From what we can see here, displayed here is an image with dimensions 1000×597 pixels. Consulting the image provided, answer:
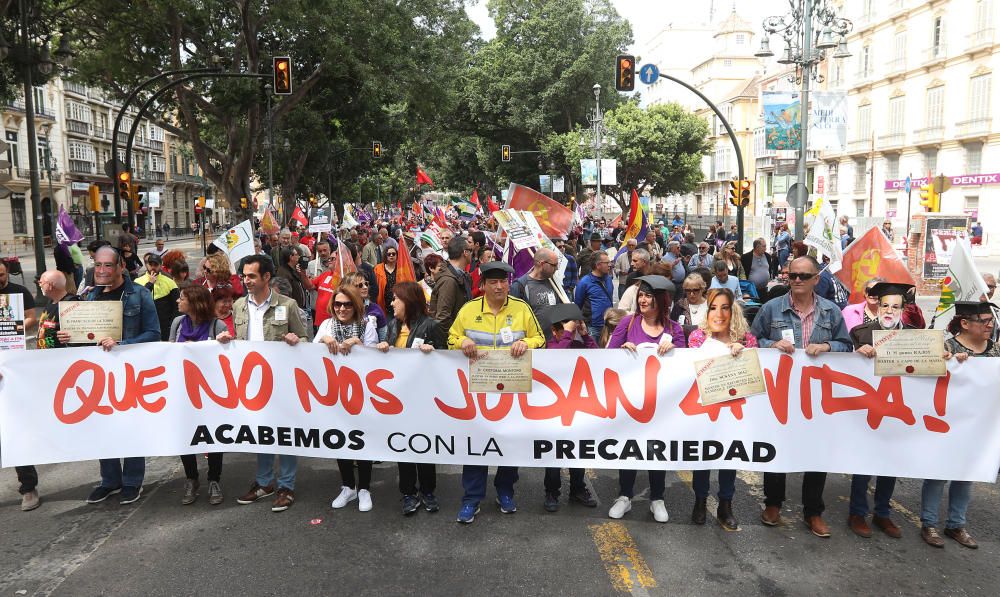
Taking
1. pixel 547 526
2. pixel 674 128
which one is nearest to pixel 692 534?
pixel 547 526

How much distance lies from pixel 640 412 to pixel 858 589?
157 cm

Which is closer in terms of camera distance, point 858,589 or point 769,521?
point 858,589

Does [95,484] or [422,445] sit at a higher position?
[422,445]

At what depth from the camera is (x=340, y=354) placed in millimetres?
5242

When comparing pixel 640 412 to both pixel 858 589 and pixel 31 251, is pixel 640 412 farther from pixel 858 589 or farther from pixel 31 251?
pixel 31 251

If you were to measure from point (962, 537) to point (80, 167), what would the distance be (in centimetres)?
6223

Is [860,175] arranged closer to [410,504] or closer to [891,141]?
[891,141]

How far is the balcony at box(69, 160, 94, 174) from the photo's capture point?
5497cm

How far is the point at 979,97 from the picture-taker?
37875 millimetres

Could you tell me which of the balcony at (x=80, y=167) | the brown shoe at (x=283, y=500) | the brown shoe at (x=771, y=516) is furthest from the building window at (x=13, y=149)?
the brown shoe at (x=771, y=516)

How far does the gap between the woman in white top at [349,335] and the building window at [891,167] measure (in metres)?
46.9

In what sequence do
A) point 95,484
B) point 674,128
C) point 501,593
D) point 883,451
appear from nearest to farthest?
1. point 501,593
2. point 883,451
3. point 95,484
4. point 674,128

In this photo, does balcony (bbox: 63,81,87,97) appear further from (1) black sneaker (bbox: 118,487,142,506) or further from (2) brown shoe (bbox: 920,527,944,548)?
(2) brown shoe (bbox: 920,527,944,548)

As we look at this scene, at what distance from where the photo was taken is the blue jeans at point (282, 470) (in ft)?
17.9
